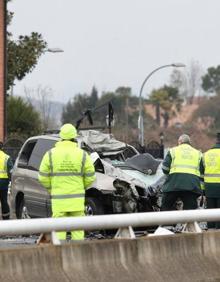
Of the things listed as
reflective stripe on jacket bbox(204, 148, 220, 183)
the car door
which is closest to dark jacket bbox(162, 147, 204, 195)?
reflective stripe on jacket bbox(204, 148, 220, 183)

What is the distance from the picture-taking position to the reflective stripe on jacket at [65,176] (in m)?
8.98

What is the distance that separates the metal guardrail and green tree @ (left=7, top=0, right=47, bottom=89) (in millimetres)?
27427

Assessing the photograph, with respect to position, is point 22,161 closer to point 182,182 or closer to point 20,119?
point 182,182

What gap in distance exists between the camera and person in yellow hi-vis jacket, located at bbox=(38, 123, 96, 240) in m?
8.98

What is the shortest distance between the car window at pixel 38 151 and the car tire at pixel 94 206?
1.61 metres

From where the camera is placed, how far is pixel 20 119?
41.0 meters

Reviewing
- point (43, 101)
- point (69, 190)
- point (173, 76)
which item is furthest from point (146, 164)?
point (173, 76)

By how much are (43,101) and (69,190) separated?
169 ft

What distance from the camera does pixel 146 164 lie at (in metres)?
14.4

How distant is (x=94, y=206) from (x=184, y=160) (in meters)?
2.13

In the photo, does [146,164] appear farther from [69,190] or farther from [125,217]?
[125,217]

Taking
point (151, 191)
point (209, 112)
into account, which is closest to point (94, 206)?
point (151, 191)

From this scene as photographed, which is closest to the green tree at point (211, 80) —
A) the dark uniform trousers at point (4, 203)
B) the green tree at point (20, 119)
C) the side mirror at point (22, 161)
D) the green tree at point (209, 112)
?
the green tree at point (209, 112)

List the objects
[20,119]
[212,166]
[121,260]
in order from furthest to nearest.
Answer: [20,119] < [212,166] < [121,260]
